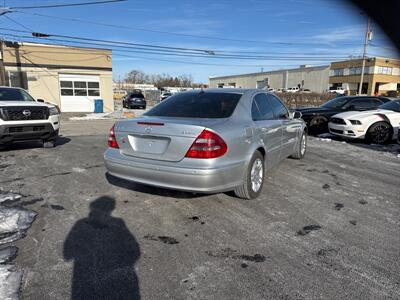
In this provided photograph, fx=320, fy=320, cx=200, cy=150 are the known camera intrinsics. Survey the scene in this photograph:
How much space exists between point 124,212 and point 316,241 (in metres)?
2.31

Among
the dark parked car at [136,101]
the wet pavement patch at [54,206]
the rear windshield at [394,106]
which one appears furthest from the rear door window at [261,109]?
the dark parked car at [136,101]

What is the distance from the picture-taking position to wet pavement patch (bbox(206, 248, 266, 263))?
9.86ft

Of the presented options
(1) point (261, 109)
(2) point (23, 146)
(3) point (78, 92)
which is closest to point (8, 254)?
(1) point (261, 109)

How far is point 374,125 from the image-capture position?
9625 mm

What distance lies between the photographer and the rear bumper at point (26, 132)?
710 centimetres

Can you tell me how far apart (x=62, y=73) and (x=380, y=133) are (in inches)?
905

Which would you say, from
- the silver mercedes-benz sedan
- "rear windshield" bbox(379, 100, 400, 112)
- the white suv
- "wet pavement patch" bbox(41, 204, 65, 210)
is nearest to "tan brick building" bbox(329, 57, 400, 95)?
the silver mercedes-benz sedan

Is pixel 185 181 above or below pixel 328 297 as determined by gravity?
above

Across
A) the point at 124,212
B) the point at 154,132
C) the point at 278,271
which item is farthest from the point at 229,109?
the point at 278,271

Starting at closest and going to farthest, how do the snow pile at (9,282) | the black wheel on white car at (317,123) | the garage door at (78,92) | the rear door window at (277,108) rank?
the snow pile at (9,282) < the rear door window at (277,108) < the black wheel on white car at (317,123) < the garage door at (78,92)

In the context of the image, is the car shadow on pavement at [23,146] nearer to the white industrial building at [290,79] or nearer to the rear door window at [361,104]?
the rear door window at [361,104]

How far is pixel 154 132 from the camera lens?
3920 millimetres

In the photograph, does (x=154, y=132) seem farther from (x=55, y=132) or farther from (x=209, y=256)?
(x=55, y=132)

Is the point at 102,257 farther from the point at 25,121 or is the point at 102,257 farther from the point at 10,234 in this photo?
the point at 25,121
